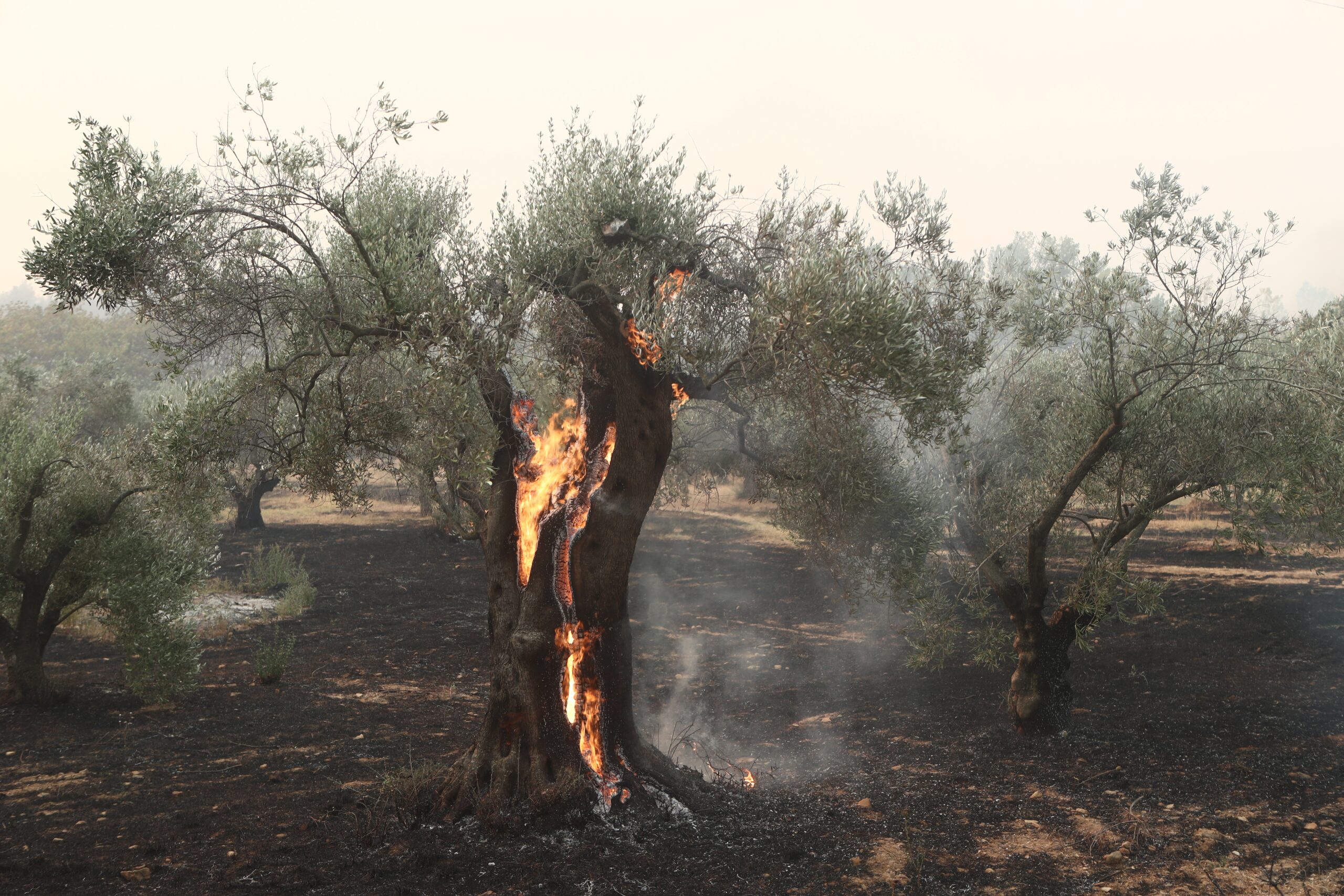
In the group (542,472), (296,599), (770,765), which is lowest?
(770,765)

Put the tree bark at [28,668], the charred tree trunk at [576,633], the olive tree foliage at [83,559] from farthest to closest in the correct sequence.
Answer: the tree bark at [28,668] → the olive tree foliage at [83,559] → the charred tree trunk at [576,633]

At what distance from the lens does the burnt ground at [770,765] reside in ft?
30.6

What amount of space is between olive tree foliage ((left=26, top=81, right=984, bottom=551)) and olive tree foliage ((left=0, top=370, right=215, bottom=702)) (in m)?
5.35

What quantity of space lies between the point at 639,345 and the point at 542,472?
2168 millimetres

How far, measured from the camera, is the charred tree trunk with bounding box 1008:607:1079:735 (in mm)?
14273

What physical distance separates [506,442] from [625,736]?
4218mm

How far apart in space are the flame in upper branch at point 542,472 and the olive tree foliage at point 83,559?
7.04 meters

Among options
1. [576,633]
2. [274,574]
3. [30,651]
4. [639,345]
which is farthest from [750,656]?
[274,574]

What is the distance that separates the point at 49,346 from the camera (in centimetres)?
9069

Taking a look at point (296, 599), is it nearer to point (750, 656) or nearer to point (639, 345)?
point (750, 656)

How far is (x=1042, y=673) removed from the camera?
1445 centimetres

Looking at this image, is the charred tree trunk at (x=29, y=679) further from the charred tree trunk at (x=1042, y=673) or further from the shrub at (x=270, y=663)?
the charred tree trunk at (x=1042, y=673)

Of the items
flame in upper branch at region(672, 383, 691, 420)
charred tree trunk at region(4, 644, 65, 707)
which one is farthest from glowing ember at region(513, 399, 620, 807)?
charred tree trunk at region(4, 644, 65, 707)

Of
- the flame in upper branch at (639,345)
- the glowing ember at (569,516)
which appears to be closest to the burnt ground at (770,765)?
the glowing ember at (569,516)
